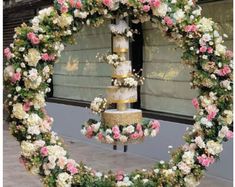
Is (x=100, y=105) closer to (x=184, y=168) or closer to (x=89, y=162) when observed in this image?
(x=184, y=168)

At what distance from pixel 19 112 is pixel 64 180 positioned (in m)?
0.73

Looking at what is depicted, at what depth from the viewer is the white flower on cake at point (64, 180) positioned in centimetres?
484

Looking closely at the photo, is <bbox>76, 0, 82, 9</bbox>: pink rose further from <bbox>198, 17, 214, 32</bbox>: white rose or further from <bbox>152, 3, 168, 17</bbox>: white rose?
<bbox>198, 17, 214, 32</bbox>: white rose

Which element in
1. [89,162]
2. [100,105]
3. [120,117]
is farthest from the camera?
[89,162]

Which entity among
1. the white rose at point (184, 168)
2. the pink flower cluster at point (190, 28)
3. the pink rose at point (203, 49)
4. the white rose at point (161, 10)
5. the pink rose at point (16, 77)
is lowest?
the white rose at point (184, 168)

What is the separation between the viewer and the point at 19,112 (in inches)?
188

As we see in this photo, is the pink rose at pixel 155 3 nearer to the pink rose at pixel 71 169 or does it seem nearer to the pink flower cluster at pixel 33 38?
the pink flower cluster at pixel 33 38

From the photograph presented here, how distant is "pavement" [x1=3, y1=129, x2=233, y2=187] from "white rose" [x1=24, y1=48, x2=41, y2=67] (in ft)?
10.7

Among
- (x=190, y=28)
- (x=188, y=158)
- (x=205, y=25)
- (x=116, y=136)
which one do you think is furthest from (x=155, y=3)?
(x=188, y=158)

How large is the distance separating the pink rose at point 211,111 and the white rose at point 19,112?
5.44ft

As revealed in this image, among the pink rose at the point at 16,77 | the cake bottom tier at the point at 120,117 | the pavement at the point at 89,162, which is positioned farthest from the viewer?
the pavement at the point at 89,162

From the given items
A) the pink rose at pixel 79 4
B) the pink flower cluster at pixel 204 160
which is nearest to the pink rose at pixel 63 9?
the pink rose at pixel 79 4

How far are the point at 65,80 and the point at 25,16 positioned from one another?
1.93m

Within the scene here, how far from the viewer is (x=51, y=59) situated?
192 inches
